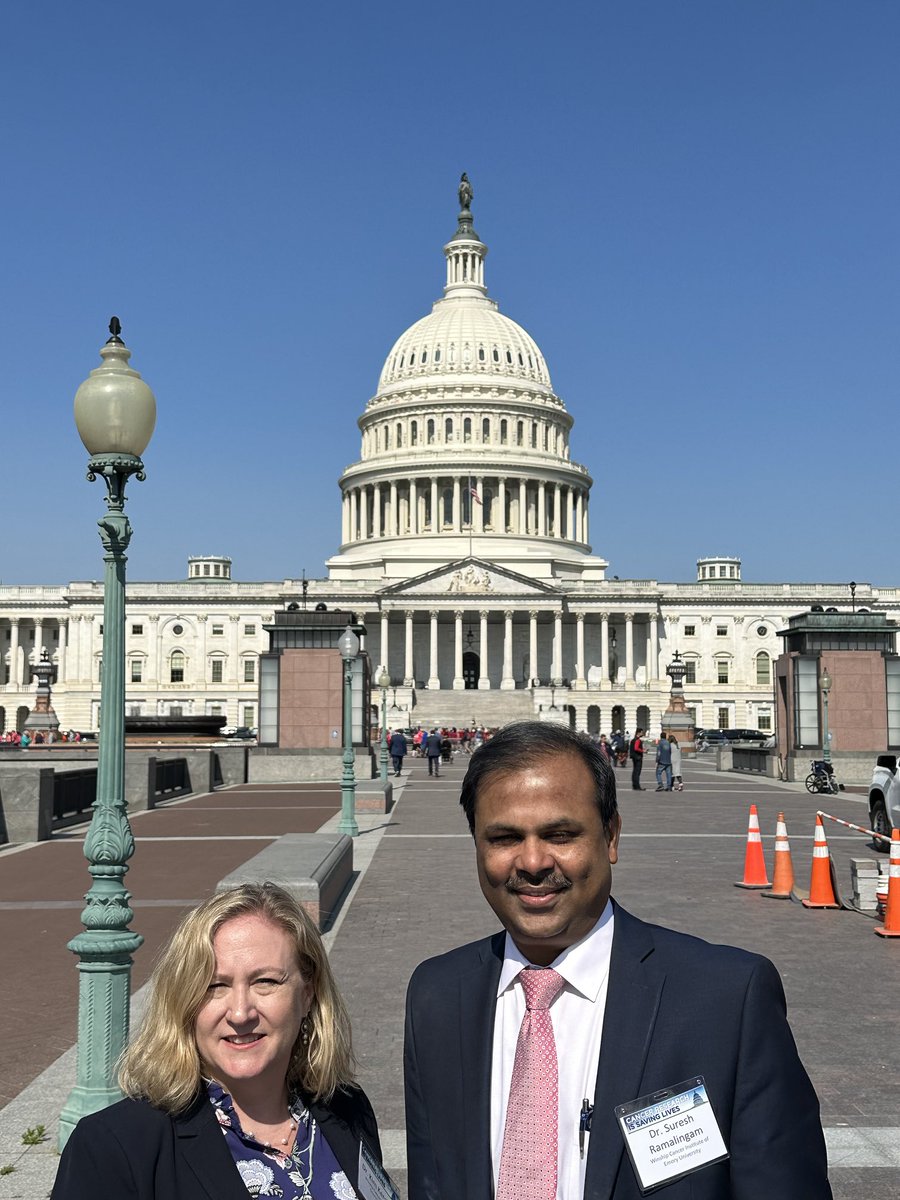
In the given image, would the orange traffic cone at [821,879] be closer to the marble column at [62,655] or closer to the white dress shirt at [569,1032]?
the white dress shirt at [569,1032]

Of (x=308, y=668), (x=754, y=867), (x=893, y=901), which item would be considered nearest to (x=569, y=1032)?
(x=893, y=901)

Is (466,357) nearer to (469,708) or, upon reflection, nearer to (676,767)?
(469,708)

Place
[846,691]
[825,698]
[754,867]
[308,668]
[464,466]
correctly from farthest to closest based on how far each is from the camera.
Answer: [464,466] → [308,668] → [846,691] → [825,698] → [754,867]

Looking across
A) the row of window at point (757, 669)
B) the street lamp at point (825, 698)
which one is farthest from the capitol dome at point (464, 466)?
the street lamp at point (825, 698)

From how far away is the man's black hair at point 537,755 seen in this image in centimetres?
333

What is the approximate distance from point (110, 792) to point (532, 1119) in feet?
16.7

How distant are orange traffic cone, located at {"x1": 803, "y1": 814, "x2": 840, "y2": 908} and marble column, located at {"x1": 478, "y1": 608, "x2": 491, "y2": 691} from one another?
99.9 m

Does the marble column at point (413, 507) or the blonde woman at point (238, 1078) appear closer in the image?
the blonde woman at point (238, 1078)

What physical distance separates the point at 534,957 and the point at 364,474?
130m

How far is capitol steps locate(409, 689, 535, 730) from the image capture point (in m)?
100

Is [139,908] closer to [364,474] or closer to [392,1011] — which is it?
[392,1011]

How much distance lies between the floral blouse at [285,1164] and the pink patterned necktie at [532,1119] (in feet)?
1.52

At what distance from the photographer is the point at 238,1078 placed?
332 cm

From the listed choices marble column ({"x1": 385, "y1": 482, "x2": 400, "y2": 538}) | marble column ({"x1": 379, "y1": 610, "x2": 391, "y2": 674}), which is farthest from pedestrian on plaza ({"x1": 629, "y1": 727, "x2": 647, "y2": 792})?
marble column ({"x1": 385, "y1": 482, "x2": 400, "y2": 538})
